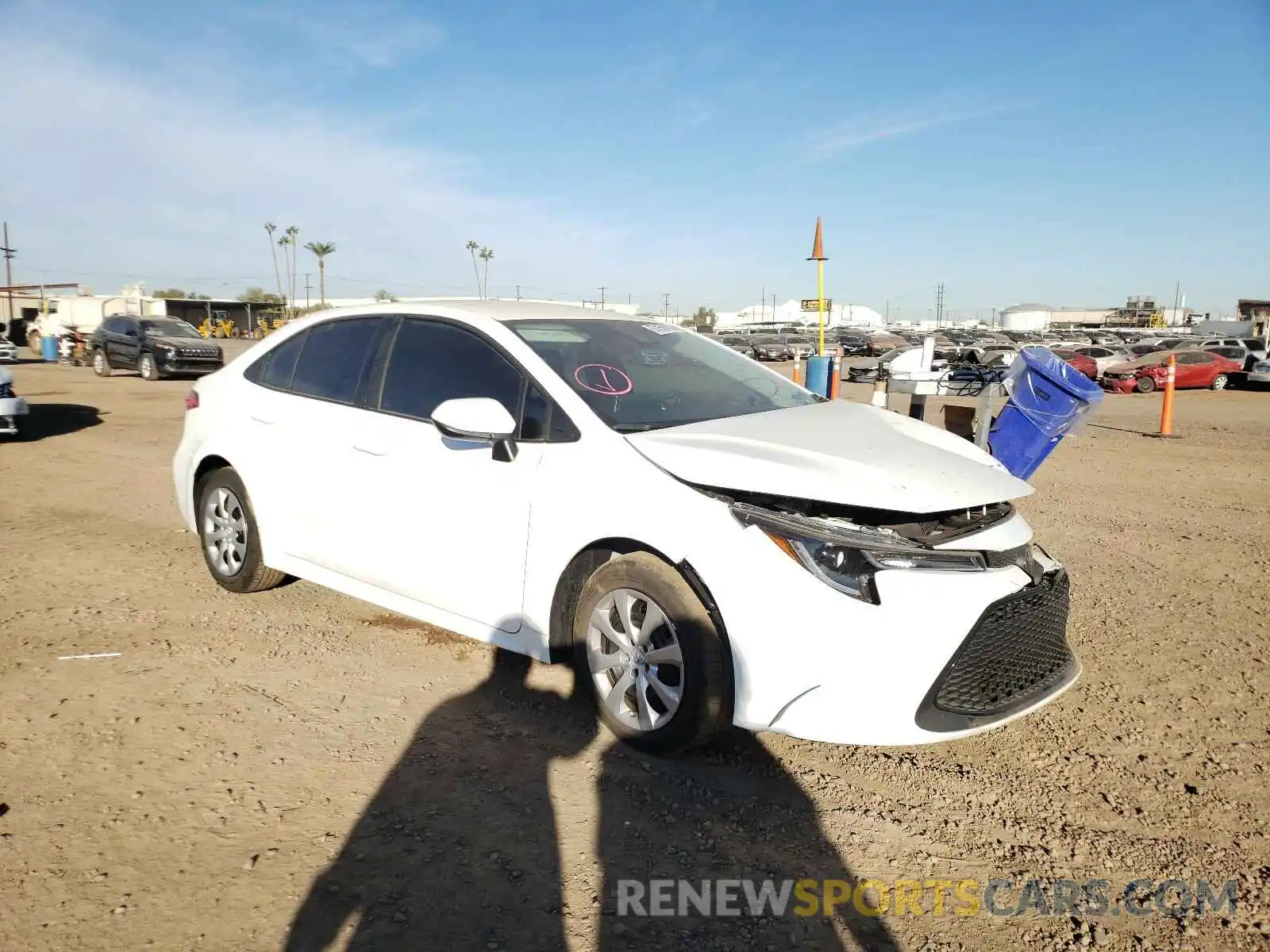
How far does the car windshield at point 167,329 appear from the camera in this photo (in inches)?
898

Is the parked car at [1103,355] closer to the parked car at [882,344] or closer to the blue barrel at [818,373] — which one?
the parked car at [882,344]

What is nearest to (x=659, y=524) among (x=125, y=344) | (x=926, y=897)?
(x=926, y=897)

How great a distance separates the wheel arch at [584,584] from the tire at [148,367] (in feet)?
74.7

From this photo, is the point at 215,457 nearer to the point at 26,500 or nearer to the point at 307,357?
the point at 307,357

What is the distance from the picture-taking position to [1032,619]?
3012mm

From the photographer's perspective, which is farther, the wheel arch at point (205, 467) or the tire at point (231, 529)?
the wheel arch at point (205, 467)

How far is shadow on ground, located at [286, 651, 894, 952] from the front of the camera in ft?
7.66

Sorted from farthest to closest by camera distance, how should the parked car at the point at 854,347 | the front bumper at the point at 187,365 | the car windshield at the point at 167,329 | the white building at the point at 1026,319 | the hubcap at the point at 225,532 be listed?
the white building at the point at 1026,319, the parked car at the point at 854,347, the car windshield at the point at 167,329, the front bumper at the point at 187,365, the hubcap at the point at 225,532

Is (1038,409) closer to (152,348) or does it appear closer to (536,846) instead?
(536,846)

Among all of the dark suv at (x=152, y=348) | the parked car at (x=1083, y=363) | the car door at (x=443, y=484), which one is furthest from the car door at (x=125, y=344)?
the parked car at (x=1083, y=363)

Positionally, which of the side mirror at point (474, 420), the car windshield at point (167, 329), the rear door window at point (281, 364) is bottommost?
the side mirror at point (474, 420)

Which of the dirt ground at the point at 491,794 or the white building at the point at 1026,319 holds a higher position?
the white building at the point at 1026,319

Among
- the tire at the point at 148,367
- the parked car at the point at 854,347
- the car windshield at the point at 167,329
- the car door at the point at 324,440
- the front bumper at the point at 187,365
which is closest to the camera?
the car door at the point at 324,440

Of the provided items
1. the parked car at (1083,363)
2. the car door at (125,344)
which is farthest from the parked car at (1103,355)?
the car door at (125,344)
